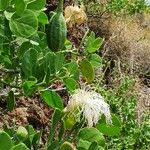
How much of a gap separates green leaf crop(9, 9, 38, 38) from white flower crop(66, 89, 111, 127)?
6.3 inches

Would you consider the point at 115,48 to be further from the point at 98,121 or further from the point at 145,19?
the point at 98,121

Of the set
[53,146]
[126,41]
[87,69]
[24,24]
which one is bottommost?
[126,41]

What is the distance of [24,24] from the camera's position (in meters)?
1.03

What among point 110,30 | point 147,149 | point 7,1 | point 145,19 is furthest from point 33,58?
point 145,19

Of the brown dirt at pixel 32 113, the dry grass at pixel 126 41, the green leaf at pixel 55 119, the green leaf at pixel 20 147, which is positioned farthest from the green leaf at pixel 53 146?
the dry grass at pixel 126 41

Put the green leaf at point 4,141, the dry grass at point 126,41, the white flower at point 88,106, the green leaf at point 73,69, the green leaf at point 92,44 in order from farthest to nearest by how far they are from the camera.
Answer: the dry grass at point 126,41 < the green leaf at point 92,44 < the green leaf at point 73,69 < the white flower at point 88,106 < the green leaf at point 4,141

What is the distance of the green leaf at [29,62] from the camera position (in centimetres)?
103

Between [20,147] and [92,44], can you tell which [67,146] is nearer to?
[20,147]

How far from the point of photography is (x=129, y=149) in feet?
12.0

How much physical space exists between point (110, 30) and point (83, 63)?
17.4ft

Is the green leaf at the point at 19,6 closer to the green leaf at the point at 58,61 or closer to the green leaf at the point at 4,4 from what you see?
the green leaf at the point at 4,4

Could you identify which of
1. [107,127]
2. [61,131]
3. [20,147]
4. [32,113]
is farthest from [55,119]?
[32,113]

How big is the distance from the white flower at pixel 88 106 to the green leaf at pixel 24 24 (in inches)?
6.3

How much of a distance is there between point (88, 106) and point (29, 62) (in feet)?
0.49
